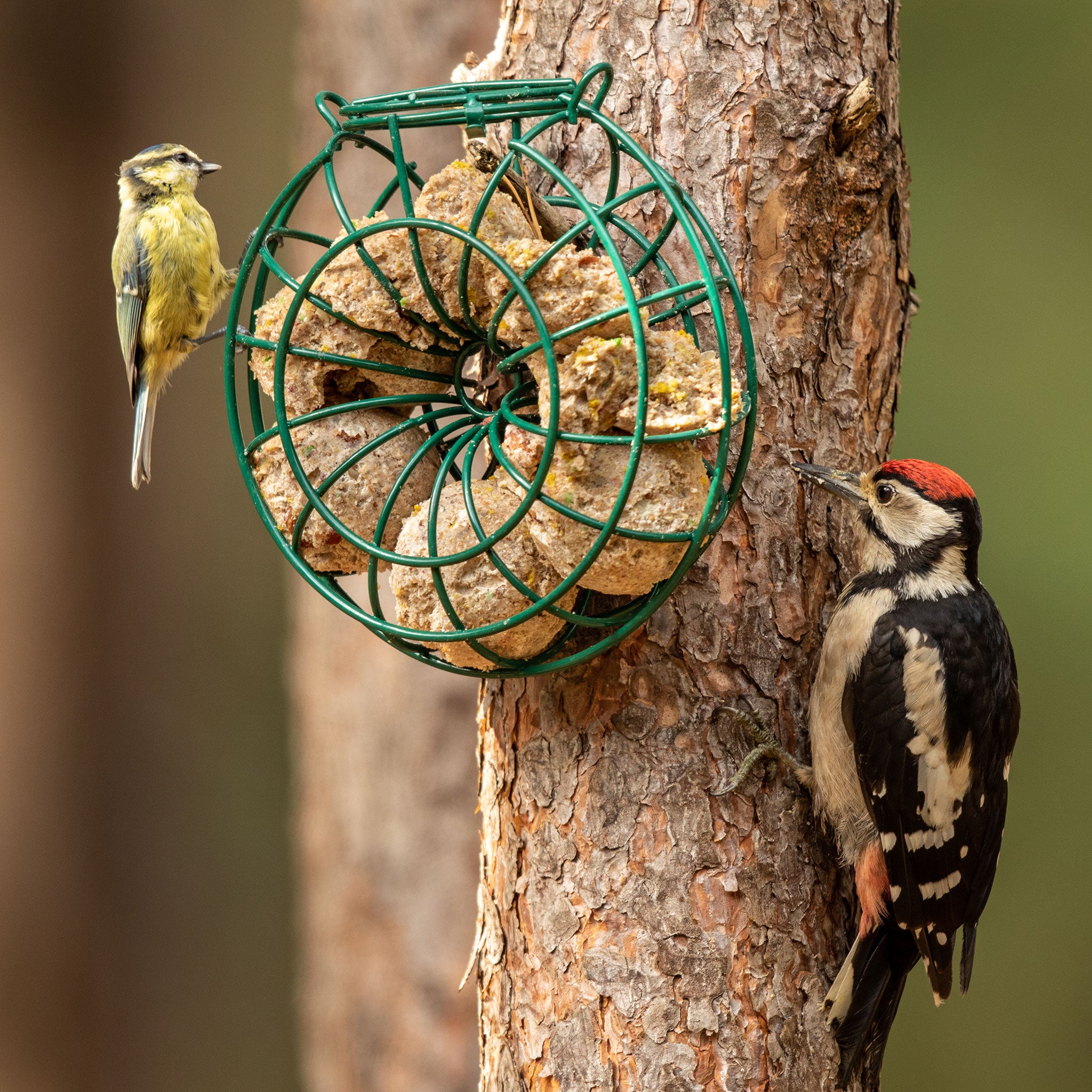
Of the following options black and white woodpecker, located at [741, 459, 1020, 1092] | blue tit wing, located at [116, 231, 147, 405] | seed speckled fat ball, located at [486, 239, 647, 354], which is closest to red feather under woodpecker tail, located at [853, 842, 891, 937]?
black and white woodpecker, located at [741, 459, 1020, 1092]

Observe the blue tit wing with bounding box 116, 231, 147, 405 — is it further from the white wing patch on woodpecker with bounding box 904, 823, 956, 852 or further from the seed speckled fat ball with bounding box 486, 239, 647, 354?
the white wing patch on woodpecker with bounding box 904, 823, 956, 852

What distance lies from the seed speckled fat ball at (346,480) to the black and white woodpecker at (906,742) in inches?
26.4

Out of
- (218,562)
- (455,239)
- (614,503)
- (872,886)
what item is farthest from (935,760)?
(218,562)

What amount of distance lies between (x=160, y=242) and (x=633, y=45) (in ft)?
4.64

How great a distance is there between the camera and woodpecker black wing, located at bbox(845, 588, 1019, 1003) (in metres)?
2.04

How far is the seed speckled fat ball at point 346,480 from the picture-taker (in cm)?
175

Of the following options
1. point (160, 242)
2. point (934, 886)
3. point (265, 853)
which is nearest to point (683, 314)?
point (934, 886)

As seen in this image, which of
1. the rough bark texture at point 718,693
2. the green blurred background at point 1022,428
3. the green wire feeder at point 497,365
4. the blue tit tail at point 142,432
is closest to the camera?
the green wire feeder at point 497,365

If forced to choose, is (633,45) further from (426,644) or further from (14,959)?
(14,959)

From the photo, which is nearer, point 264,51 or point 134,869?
point 134,869

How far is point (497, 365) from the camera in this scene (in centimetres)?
172

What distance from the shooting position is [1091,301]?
5352 millimetres

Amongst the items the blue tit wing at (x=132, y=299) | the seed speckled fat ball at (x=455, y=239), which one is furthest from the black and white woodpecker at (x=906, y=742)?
the blue tit wing at (x=132, y=299)

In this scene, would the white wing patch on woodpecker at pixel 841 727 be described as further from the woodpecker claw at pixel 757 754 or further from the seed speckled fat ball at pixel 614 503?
the seed speckled fat ball at pixel 614 503
